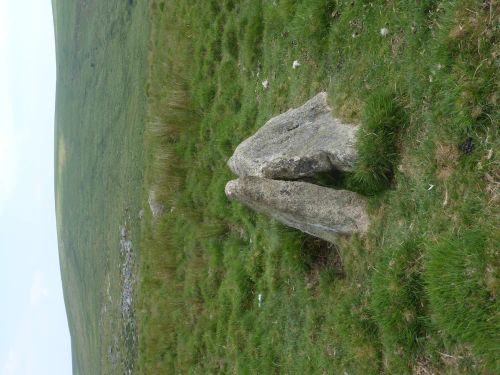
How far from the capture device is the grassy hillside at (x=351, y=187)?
631 centimetres

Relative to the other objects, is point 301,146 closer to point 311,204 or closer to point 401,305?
point 311,204

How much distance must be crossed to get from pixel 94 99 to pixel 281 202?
4222 centimetres

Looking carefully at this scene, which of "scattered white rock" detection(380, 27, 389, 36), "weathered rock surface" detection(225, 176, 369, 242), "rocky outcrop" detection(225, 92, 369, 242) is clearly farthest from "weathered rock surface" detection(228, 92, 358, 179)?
"scattered white rock" detection(380, 27, 389, 36)

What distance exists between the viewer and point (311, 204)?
8.58m

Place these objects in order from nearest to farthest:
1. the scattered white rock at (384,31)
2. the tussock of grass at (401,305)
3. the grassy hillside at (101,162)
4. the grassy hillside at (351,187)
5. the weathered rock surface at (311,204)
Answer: the grassy hillside at (351,187) → the tussock of grass at (401,305) → the weathered rock surface at (311,204) → the scattered white rock at (384,31) → the grassy hillside at (101,162)

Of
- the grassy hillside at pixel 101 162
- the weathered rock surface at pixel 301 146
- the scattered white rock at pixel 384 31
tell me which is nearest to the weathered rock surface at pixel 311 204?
the weathered rock surface at pixel 301 146

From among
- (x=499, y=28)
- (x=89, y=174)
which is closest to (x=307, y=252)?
(x=499, y=28)

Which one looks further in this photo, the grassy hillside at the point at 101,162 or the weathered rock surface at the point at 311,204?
the grassy hillside at the point at 101,162

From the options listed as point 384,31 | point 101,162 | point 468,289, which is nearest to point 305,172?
point 384,31

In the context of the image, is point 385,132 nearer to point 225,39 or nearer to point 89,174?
point 225,39

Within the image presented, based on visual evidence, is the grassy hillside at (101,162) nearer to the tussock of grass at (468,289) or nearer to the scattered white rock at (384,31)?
the scattered white rock at (384,31)

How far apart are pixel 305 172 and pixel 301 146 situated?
58 cm

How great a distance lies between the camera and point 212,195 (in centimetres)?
1622

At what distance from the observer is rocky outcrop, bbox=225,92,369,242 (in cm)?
850
